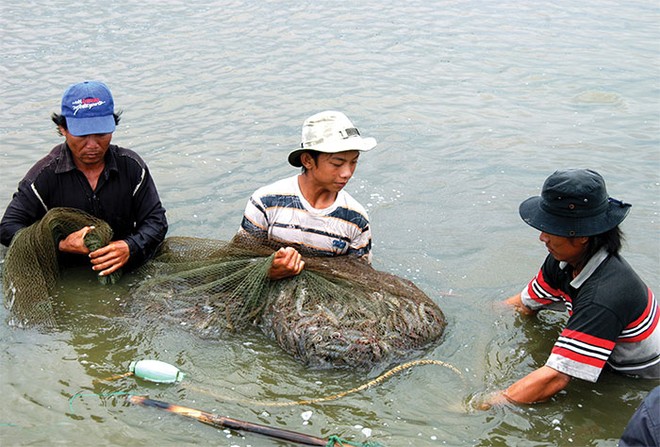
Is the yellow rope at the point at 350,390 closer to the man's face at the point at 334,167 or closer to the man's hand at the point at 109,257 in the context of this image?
the man's hand at the point at 109,257

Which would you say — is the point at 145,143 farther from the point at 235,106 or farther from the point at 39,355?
the point at 39,355

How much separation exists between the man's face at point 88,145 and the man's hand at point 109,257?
0.64 metres

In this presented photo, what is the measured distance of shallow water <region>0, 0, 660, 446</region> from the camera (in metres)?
4.55

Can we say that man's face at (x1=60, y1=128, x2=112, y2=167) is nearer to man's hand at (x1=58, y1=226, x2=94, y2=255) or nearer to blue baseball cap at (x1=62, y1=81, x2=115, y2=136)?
blue baseball cap at (x1=62, y1=81, x2=115, y2=136)

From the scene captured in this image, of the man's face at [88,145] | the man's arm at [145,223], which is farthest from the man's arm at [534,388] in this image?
the man's face at [88,145]

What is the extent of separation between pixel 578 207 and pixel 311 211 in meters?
1.88

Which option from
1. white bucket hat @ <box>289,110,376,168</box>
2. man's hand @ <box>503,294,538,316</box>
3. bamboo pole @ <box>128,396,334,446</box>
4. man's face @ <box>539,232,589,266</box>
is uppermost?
white bucket hat @ <box>289,110,376,168</box>

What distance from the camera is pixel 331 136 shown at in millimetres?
5031

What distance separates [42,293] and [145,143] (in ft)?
12.6

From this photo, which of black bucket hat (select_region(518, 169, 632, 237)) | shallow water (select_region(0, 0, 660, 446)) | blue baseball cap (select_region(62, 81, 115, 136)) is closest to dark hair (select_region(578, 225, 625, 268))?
black bucket hat (select_region(518, 169, 632, 237))

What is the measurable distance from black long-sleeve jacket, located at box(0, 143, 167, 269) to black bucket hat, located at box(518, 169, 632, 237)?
9.83 feet

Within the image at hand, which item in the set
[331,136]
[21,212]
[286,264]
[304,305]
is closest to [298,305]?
[304,305]

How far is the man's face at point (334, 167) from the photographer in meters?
5.07

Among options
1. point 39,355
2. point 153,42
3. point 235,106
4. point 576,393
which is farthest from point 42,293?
point 153,42
